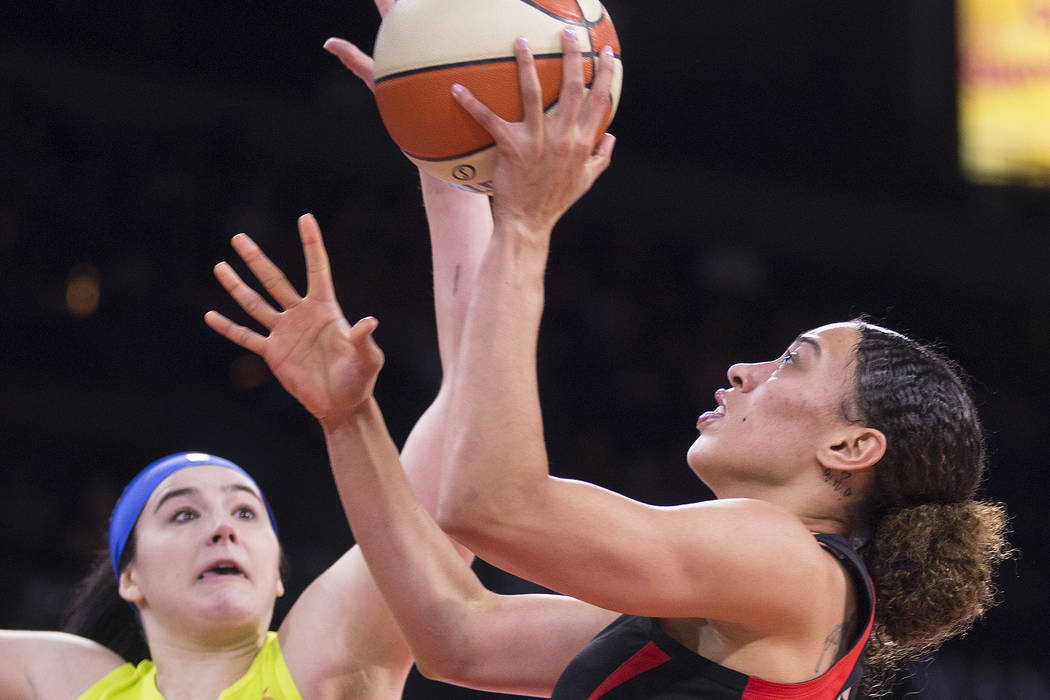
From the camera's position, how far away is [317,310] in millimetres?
1967

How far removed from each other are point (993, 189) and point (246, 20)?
646 centimetres

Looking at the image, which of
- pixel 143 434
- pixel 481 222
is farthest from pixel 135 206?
pixel 481 222

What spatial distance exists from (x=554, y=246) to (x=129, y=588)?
6.57 m

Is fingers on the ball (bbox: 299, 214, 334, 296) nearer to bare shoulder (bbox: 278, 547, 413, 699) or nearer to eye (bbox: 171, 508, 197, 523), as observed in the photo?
bare shoulder (bbox: 278, 547, 413, 699)

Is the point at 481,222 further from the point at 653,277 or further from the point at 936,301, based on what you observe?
the point at 936,301

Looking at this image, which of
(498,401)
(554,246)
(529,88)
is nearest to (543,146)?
(529,88)

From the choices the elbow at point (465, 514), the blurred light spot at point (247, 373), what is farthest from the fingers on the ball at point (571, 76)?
the blurred light spot at point (247, 373)

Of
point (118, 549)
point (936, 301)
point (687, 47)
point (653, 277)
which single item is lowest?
point (936, 301)

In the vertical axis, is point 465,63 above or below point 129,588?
above

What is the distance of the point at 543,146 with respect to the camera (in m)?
1.70

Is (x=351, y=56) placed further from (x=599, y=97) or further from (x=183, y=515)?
(x=183, y=515)

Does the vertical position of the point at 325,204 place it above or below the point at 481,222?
below

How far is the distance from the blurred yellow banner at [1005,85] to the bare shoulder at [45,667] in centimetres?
798

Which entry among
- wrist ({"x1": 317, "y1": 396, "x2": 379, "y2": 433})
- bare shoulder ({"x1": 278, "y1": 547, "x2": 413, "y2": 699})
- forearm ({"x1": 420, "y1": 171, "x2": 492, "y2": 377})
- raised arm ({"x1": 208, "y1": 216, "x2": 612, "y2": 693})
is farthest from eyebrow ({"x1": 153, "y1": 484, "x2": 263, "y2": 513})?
wrist ({"x1": 317, "y1": 396, "x2": 379, "y2": 433})
